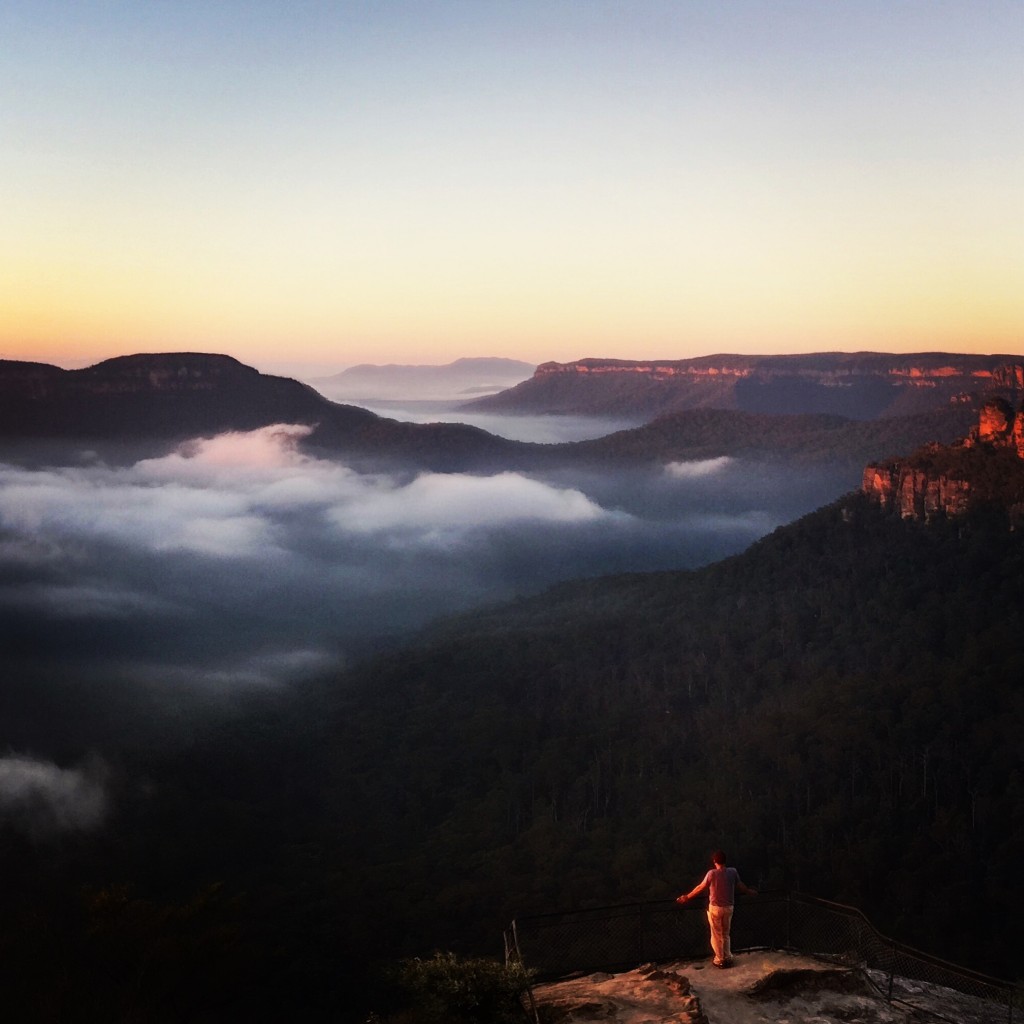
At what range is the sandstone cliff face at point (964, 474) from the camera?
265 ft

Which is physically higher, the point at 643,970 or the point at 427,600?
the point at 643,970

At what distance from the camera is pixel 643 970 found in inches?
875

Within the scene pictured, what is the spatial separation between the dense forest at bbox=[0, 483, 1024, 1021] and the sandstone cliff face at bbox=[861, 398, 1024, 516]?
6.15 ft

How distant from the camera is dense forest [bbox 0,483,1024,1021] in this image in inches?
2105

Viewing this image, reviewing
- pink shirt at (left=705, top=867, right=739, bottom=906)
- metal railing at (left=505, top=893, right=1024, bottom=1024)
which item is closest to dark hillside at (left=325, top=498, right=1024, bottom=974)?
metal railing at (left=505, top=893, right=1024, bottom=1024)

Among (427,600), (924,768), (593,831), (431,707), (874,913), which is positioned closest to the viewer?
(874,913)

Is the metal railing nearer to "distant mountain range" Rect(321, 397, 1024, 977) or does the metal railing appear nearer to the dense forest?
the dense forest

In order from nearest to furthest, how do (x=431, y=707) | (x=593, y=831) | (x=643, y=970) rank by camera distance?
(x=643, y=970)
(x=593, y=831)
(x=431, y=707)

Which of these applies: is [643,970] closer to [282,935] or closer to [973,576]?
[282,935]

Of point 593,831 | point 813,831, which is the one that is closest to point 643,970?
point 813,831

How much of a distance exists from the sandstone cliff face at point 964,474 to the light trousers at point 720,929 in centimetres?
6703

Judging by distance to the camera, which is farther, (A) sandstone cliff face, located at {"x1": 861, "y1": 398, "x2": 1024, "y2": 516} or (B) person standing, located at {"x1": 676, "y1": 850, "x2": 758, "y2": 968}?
(A) sandstone cliff face, located at {"x1": 861, "y1": 398, "x2": 1024, "y2": 516}

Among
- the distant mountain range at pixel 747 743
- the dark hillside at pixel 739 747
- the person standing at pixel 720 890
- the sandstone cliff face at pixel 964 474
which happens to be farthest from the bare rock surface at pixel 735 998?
the sandstone cliff face at pixel 964 474

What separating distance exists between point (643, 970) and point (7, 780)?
85.0m
